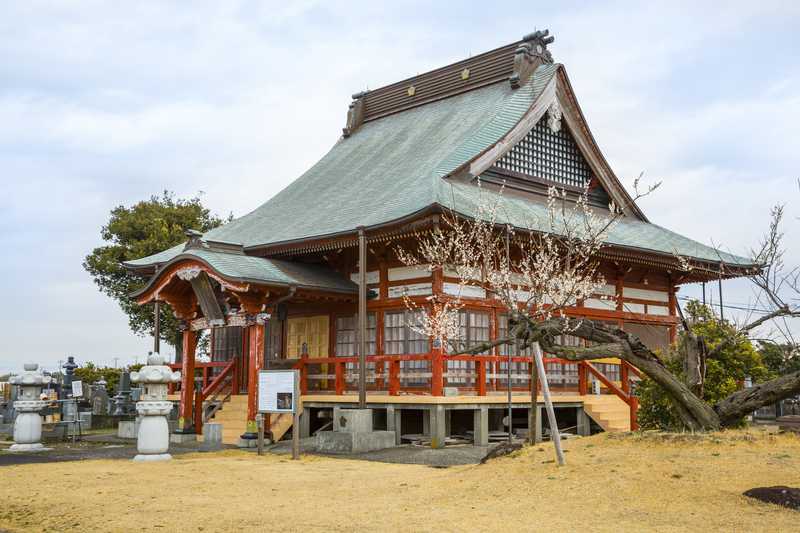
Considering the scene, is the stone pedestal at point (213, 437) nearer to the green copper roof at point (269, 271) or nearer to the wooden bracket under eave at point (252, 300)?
the wooden bracket under eave at point (252, 300)

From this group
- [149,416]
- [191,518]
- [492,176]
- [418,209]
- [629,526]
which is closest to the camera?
[629,526]

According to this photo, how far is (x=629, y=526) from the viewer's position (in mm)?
8625

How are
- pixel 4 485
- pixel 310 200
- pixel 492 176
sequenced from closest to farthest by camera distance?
pixel 4 485, pixel 492 176, pixel 310 200

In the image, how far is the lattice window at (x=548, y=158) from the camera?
81.5 feet

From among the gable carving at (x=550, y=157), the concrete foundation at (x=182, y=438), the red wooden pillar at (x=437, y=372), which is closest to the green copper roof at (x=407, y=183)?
the gable carving at (x=550, y=157)

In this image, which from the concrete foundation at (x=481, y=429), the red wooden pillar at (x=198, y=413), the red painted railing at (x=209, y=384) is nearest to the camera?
the concrete foundation at (x=481, y=429)

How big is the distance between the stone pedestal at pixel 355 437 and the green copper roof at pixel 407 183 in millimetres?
4424

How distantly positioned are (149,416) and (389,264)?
26.1 ft

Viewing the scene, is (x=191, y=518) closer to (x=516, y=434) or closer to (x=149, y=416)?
A: (x=149, y=416)

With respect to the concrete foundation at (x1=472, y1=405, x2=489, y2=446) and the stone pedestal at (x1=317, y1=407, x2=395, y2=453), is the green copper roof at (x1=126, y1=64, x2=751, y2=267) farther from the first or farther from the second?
the concrete foundation at (x1=472, y1=405, x2=489, y2=446)

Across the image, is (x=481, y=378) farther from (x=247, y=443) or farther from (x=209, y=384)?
(x=209, y=384)

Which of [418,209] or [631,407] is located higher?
[418,209]

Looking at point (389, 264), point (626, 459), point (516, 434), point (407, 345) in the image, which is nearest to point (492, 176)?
point (389, 264)

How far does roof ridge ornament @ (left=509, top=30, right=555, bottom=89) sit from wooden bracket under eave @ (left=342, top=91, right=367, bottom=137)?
24.5ft
